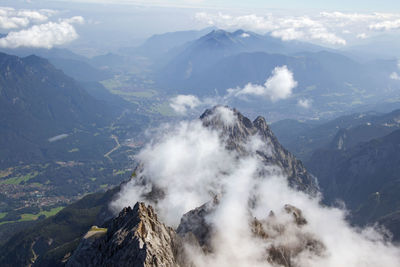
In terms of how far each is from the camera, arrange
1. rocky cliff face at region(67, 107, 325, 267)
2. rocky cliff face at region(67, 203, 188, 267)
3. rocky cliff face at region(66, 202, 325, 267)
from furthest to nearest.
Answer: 1. rocky cliff face at region(67, 107, 325, 267)
2. rocky cliff face at region(66, 202, 325, 267)
3. rocky cliff face at region(67, 203, 188, 267)

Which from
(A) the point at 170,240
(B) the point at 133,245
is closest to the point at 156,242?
(B) the point at 133,245

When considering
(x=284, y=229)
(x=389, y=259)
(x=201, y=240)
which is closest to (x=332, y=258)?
(x=284, y=229)

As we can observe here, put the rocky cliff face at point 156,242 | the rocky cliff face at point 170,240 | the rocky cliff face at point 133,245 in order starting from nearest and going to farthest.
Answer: the rocky cliff face at point 133,245 < the rocky cliff face at point 156,242 < the rocky cliff face at point 170,240

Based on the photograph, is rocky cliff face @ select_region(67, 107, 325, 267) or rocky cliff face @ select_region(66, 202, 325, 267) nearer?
rocky cliff face @ select_region(66, 202, 325, 267)

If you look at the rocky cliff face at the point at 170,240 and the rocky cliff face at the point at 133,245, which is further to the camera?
the rocky cliff face at the point at 170,240

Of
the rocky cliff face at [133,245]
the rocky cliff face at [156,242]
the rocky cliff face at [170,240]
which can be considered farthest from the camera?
the rocky cliff face at [170,240]

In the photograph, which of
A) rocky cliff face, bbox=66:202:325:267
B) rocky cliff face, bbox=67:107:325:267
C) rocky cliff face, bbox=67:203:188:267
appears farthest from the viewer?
rocky cliff face, bbox=67:107:325:267

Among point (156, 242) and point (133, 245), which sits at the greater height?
point (133, 245)

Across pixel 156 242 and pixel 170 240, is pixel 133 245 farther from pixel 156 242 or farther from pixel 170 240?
pixel 170 240

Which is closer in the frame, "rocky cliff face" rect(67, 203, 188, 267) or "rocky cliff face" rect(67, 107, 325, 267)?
"rocky cliff face" rect(67, 203, 188, 267)

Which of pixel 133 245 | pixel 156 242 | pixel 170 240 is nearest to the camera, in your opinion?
pixel 133 245

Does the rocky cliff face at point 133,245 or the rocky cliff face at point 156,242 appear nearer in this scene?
the rocky cliff face at point 133,245
